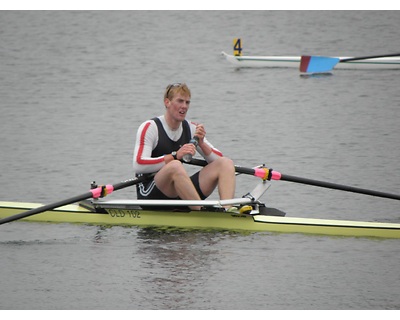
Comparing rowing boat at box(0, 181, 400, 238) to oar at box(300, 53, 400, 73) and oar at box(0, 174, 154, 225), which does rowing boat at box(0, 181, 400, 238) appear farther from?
oar at box(300, 53, 400, 73)

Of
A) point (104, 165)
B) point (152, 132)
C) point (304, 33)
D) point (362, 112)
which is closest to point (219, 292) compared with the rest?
point (152, 132)

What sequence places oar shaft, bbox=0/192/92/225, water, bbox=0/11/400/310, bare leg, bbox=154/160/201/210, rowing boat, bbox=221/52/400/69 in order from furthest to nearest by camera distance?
rowing boat, bbox=221/52/400/69, bare leg, bbox=154/160/201/210, oar shaft, bbox=0/192/92/225, water, bbox=0/11/400/310

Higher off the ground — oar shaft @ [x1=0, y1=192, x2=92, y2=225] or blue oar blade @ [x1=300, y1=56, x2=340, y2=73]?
blue oar blade @ [x1=300, y1=56, x2=340, y2=73]

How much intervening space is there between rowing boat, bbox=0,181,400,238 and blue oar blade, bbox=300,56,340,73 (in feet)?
32.1

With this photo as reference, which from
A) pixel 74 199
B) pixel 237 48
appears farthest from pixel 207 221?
pixel 237 48

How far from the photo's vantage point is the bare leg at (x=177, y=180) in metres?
10.6

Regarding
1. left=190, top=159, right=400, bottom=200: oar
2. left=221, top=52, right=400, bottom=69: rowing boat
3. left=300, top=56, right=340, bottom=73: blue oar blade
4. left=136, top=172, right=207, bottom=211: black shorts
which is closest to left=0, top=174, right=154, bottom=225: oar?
left=136, top=172, right=207, bottom=211: black shorts

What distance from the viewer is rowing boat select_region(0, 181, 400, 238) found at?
10641 millimetres

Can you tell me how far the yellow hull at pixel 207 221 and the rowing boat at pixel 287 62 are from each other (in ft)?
33.7

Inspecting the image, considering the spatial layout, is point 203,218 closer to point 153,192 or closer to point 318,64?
point 153,192

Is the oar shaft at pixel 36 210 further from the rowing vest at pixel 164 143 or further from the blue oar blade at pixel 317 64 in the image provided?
the blue oar blade at pixel 317 64

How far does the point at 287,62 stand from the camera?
21.2 metres

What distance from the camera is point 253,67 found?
21.5m

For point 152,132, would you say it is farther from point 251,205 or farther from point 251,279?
point 251,279
